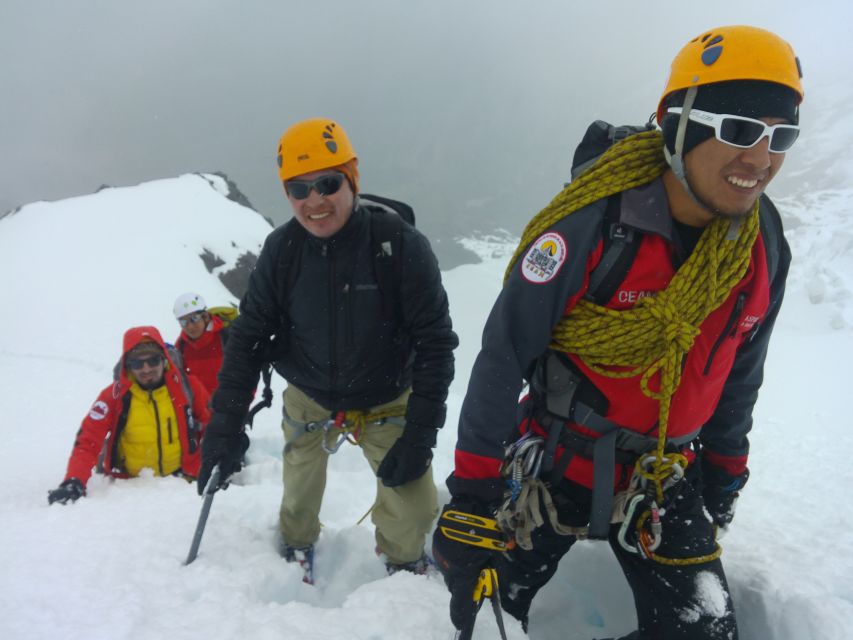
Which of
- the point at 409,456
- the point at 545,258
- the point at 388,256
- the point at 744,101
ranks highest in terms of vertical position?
the point at 744,101

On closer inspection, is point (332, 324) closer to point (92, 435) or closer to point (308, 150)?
point (308, 150)

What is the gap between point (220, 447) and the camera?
10.0 feet

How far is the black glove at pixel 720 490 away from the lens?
2672 mm

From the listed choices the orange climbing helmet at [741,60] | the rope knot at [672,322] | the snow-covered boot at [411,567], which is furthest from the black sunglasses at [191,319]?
the orange climbing helmet at [741,60]

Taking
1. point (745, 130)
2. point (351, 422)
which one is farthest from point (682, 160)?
point (351, 422)

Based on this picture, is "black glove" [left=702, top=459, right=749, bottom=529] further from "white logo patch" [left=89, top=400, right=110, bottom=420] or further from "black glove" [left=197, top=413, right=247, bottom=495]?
"white logo patch" [left=89, top=400, right=110, bottom=420]

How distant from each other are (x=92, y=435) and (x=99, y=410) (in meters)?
0.23

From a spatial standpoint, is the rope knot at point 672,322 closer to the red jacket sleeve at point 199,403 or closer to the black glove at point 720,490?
the black glove at point 720,490

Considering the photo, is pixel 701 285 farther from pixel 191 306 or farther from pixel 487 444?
pixel 191 306

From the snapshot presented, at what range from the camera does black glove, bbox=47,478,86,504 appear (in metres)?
3.62

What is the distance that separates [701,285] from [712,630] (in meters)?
1.42

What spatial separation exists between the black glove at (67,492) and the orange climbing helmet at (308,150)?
2.84 meters

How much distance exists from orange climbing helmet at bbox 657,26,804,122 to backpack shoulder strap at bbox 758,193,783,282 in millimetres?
513

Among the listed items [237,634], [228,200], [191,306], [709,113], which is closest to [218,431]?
[237,634]
